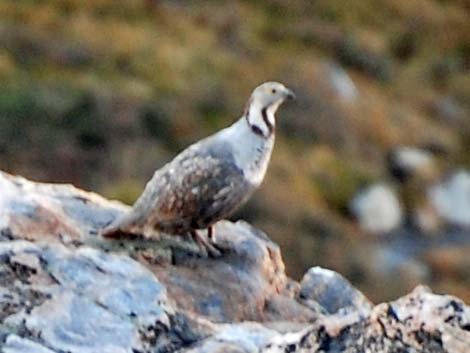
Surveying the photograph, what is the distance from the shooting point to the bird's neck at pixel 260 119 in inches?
453

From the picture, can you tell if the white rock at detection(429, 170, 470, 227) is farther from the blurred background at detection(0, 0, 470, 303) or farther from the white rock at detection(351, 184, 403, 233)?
the white rock at detection(351, 184, 403, 233)

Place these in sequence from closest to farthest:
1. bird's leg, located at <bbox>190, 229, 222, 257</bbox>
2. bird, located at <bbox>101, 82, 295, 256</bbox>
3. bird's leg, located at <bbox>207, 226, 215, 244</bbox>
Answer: bird's leg, located at <bbox>190, 229, 222, 257</bbox>
bird, located at <bbox>101, 82, 295, 256</bbox>
bird's leg, located at <bbox>207, 226, 215, 244</bbox>

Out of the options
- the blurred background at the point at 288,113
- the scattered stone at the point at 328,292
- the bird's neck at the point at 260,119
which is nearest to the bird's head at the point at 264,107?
the bird's neck at the point at 260,119

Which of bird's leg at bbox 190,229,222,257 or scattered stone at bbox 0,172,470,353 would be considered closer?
scattered stone at bbox 0,172,470,353

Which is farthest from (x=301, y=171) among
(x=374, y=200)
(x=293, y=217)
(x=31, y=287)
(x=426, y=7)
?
(x=31, y=287)

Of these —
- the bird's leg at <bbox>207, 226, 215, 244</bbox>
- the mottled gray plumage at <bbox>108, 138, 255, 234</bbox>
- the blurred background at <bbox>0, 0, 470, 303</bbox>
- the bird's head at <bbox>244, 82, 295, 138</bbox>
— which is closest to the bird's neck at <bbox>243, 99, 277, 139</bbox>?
the bird's head at <bbox>244, 82, 295, 138</bbox>

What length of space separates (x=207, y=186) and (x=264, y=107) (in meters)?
0.70

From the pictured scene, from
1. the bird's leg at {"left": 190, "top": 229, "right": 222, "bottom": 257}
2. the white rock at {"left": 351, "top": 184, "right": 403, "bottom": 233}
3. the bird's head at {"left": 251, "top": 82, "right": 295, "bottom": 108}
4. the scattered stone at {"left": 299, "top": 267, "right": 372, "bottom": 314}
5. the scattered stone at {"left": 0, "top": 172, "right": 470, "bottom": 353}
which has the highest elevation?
the white rock at {"left": 351, "top": 184, "right": 403, "bottom": 233}

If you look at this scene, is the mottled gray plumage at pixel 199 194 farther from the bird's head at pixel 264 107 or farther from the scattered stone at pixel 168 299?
the bird's head at pixel 264 107

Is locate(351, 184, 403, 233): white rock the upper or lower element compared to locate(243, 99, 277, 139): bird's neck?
upper

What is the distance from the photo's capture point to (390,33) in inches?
2425

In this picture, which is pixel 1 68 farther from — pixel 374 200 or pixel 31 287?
pixel 31 287

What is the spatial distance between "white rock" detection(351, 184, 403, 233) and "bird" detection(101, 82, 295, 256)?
29.2m

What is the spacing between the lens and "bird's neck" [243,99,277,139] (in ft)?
37.8
